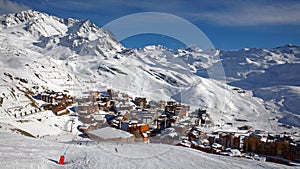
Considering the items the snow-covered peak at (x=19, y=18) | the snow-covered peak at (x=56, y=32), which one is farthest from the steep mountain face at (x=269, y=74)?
the snow-covered peak at (x=19, y=18)

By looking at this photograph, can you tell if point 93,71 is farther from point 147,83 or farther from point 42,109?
point 42,109

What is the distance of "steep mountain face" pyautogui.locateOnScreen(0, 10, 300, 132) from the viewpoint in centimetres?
2215

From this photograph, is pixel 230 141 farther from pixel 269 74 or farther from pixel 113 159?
pixel 269 74

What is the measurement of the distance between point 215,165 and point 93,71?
46.9 m

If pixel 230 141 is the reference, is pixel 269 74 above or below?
above

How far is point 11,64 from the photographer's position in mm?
29328

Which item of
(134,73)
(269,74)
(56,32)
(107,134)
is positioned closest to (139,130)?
(107,134)

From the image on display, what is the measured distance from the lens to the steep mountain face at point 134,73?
22.1m

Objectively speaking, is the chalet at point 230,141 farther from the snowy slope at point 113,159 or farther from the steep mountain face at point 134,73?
the snowy slope at point 113,159

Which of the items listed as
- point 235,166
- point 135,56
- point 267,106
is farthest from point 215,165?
point 135,56

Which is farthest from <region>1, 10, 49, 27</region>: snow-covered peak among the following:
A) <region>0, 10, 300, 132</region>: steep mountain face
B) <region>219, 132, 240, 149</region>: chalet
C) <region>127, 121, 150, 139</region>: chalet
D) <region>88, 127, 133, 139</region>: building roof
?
<region>88, 127, 133, 139</region>: building roof

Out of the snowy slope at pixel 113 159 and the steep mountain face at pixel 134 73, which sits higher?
the steep mountain face at pixel 134 73

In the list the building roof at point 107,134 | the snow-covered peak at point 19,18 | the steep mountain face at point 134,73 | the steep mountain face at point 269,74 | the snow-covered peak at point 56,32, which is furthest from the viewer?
the snow-covered peak at point 19,18

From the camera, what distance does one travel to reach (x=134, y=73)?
49.8 m
